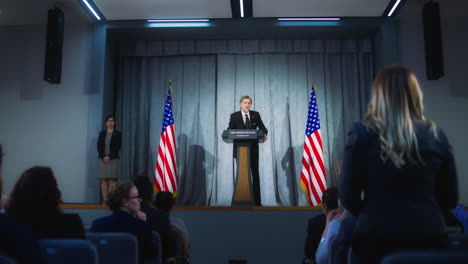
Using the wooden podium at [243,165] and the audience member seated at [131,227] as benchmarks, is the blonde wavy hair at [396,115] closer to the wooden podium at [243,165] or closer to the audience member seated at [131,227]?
the audience member seated at [131,227]

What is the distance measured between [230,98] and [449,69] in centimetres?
370

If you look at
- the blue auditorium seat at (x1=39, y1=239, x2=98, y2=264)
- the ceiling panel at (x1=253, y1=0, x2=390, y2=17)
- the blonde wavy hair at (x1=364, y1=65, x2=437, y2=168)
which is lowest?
the blue auditorium seat at (x1=39, y1=239, x2=98, y2=264)

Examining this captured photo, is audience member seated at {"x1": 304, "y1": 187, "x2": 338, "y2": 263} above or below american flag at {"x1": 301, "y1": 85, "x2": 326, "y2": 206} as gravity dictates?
below

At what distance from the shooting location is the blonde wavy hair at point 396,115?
4.21 ft

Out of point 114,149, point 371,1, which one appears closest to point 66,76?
point 114,149

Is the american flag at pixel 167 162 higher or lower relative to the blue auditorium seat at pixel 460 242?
higher

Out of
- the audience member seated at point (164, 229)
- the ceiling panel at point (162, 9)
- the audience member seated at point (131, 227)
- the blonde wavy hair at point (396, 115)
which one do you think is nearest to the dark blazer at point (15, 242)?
the blonde wavy hair at point (396, 115)

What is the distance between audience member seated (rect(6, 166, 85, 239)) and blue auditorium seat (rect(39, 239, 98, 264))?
533 millimetres

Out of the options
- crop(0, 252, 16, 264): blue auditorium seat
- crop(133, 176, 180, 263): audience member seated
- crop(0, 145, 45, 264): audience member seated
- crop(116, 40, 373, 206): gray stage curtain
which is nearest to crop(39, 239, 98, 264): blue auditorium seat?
crop(0, 145, 45, 264): audience member seated

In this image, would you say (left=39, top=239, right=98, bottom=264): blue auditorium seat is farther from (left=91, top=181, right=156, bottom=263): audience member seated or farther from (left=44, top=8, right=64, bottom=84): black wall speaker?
(left=44, top=8, right=64, bottom=84): black wall speaker


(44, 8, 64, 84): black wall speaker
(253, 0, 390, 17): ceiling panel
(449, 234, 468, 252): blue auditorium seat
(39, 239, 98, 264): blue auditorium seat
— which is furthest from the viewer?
(253, 0, 390, 17): ceiling panel

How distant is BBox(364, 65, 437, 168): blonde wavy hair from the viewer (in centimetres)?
128

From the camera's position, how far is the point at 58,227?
196cm

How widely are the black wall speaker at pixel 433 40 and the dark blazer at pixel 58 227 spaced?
19.0 feet
